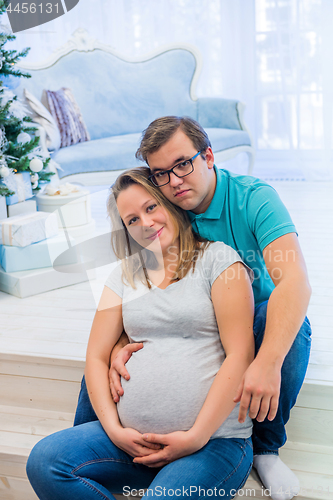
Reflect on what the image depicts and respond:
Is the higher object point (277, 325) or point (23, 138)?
point (23, 138)

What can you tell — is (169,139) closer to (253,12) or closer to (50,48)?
(253,12)

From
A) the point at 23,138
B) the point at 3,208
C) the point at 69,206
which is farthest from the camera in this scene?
the point at 69,206

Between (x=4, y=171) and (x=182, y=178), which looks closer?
(x=182, y=178)

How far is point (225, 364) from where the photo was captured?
995mm

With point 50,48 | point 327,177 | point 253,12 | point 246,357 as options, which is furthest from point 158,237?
point 50,48

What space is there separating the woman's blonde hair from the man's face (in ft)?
0.09

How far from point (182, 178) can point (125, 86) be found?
2724 millimetres

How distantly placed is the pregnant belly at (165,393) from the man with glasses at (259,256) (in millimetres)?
44

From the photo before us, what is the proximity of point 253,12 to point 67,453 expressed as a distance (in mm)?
4094

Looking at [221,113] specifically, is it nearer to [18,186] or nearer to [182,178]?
[18,186]

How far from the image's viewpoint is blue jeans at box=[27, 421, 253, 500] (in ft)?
3.00

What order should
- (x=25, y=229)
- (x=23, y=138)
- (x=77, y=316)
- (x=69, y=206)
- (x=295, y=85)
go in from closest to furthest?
(x=77, y=316)
(x=25, y=229)
(x=23, y=138)
(x=69, y=206)
(x=295, y=85)

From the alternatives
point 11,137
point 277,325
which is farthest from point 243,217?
point 11,137

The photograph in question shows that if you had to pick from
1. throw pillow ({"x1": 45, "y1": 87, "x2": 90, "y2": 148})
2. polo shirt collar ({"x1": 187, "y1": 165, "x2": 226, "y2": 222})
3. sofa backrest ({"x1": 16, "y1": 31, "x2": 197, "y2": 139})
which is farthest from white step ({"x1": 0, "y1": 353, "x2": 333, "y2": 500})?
sofa backrest ({"x1": 16, "y1": 31, "x2": 197, "y2": 139})
